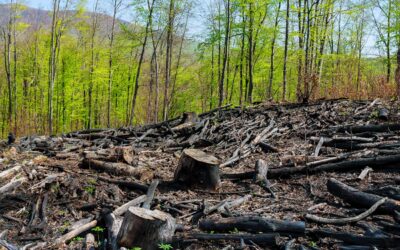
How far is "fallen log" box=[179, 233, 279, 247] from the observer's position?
12.0ft

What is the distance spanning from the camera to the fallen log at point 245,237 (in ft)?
12.0

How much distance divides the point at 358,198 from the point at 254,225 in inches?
59.0

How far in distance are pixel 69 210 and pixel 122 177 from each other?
1.46 meters

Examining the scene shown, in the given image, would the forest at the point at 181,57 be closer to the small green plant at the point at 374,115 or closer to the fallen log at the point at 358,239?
the small green plant at the point at 374,115

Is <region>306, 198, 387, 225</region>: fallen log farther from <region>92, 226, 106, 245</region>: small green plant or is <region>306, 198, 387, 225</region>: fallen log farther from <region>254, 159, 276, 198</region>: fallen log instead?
<region>92, 226, 106, 245</region>: small green plant

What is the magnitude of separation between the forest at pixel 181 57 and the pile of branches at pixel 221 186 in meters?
3.37

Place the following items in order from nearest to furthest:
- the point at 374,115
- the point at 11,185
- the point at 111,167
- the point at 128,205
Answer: the point at 128,205
the point at 11,185
the point at 111,167
the point at 374,115

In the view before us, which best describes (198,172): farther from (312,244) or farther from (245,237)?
(312,244)

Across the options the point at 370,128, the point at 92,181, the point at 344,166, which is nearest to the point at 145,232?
the point at 92,181

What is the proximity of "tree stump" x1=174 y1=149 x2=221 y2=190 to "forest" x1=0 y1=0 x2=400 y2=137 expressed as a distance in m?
6.13

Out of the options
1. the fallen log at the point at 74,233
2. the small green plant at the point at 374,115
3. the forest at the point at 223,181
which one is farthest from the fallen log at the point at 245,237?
the small green plant at the point at 374,115

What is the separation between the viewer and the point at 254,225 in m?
3.96

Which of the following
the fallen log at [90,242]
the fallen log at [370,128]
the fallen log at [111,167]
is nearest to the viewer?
the fallen log at [90,242]

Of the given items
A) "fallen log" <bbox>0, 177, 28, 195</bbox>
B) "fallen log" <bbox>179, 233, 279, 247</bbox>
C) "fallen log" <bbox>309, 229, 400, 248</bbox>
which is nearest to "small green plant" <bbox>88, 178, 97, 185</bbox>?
"fallen log" <bbox>0, 177, 28, 195</bbox>
